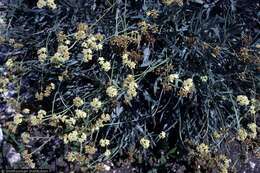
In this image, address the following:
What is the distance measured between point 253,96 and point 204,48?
0.51 m

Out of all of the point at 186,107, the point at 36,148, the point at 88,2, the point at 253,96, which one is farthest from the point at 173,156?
the point at 88,2

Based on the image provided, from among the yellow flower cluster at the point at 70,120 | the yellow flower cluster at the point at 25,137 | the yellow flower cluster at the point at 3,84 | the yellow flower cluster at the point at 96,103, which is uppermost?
the yellow flower cluster at the point at 3,84

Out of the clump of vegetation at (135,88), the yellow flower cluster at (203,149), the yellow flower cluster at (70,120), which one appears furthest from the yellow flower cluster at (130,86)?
the yellow flower cluster at (203,149)

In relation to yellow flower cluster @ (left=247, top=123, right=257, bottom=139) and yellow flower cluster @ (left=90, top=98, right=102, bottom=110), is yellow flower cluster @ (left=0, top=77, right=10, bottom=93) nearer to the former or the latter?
yellow flower cluster @ (left=90, top=98, right=102, bottom=110)

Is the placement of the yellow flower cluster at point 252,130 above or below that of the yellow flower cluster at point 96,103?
below

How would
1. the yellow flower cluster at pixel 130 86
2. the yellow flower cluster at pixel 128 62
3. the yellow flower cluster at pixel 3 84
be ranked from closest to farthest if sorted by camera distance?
the yellow flower cluster at pixel 130 86, the yellow flower cluster at pixel 128 62, the yellow flower cluster at pixel 3 84

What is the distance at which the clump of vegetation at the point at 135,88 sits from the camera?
2766mm

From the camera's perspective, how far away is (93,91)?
292 centimetres

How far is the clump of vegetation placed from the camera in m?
2.77

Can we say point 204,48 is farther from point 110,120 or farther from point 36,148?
point 36,148

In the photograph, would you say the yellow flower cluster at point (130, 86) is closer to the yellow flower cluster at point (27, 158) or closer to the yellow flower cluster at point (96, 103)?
the yellow flower cluster at point (96, 103)

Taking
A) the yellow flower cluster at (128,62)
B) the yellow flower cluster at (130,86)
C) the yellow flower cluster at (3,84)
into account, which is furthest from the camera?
the yellow flower cluster at (3,84)

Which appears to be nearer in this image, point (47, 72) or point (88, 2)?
point (47, 72)

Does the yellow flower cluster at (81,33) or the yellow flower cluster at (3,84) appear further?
the yellow flower cluster at (3,84)
